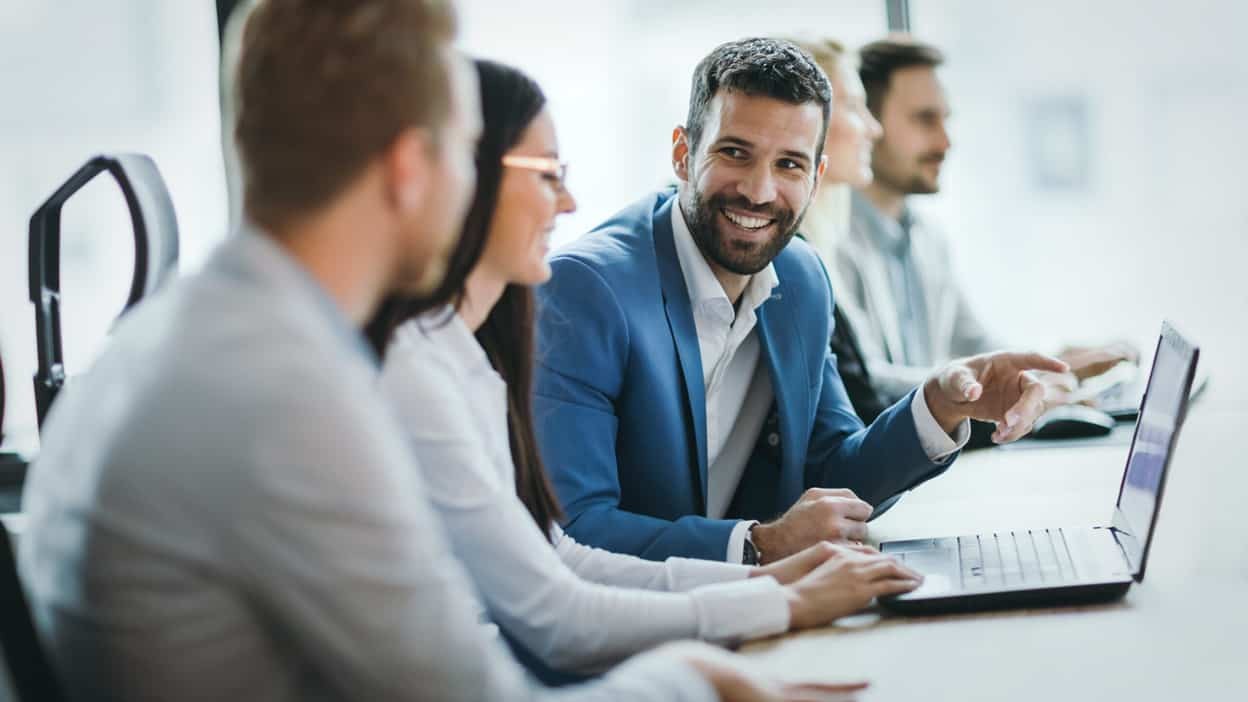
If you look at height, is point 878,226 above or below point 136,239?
below

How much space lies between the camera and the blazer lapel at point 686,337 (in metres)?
1.96

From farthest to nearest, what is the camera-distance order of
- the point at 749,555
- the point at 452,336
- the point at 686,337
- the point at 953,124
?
the point at 953,124 → the point at 686,337 → the point at 749,555 → the point at 452,336

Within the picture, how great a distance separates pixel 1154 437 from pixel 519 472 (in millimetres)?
753

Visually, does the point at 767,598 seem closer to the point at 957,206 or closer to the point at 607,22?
the point at 607,22

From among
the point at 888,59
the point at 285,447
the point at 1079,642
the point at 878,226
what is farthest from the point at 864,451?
the point at 888,59

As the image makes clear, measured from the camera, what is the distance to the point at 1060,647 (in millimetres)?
1265

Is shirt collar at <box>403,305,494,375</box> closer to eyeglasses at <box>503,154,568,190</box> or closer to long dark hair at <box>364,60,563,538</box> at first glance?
long dark hair at <box>364,60,563,538</box>

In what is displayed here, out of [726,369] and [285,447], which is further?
[726,369]

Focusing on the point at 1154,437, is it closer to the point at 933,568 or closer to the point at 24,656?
the point at 933,568

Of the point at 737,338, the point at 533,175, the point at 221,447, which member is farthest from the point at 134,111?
the point at 221,447

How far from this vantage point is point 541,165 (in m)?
1.44

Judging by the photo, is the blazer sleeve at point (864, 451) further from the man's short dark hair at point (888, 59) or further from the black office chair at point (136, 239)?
the man's short dark hair at point (888, 59)

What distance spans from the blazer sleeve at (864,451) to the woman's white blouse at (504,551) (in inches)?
25.8

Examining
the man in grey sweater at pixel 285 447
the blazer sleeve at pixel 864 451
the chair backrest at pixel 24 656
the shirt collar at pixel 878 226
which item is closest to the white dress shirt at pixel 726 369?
the blazer sleeve at pixel 864 451
